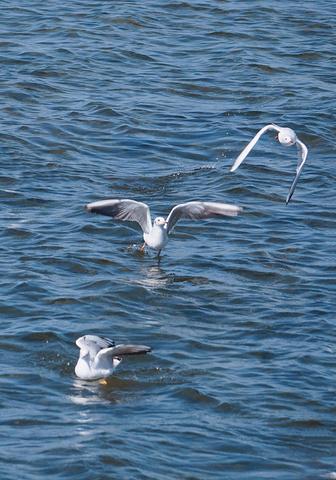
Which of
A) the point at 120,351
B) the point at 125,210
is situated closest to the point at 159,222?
the point at 125,210

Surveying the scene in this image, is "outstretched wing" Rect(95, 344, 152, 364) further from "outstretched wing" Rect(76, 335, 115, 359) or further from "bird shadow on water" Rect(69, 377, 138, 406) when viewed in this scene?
"bird shadow on water" Rect(69, 377, 138, 406)

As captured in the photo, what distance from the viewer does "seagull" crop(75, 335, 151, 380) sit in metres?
11.2

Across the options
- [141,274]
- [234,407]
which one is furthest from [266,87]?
[234,407]

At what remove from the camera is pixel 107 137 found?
61.3 ft

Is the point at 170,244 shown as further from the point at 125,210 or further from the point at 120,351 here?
the point at 120,351

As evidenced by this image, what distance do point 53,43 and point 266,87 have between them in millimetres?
3906

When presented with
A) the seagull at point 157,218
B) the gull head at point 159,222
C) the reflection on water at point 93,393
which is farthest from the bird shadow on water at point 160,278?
the reflection on water at point 93,393

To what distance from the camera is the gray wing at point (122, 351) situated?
36.4ft

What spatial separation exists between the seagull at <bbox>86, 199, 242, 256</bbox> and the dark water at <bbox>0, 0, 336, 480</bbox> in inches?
13.5

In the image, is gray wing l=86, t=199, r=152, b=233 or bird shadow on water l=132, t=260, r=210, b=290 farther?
gray wing l=86, t=199, r=152, b=233

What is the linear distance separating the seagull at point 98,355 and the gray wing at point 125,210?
2.90m

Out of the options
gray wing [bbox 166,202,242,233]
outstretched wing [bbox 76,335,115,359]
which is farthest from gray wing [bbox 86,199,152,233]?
outstretched wing [bbox 76,335,115,359]

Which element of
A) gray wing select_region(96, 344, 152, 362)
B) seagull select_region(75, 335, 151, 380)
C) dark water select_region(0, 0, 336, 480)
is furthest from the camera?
seagull select_region(75, 335, 151, 380)

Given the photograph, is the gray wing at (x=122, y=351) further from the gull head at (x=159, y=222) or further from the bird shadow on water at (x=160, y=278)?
the gull head at (x=159, y=222)
